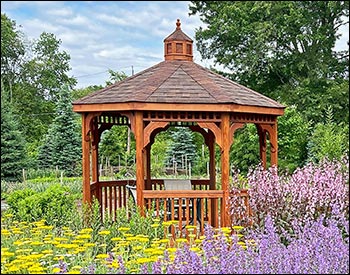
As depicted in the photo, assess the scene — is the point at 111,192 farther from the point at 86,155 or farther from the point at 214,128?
the point at 214,128

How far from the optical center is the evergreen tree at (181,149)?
71.7 ft

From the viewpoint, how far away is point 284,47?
2138cm

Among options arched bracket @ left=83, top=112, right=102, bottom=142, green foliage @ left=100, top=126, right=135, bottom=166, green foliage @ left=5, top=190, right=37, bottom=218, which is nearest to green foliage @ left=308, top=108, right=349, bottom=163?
arched bracket @ left=83, top=112, right=102, bottom=142

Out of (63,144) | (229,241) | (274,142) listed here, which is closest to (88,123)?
(274,142)

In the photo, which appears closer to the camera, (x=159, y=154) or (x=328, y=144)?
(x=328, y=144)

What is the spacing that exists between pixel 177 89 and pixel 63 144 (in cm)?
1446

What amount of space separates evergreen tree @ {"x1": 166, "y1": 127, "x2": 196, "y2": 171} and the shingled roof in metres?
12.7

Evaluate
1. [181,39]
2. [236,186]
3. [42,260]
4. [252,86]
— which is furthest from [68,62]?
[42,260]

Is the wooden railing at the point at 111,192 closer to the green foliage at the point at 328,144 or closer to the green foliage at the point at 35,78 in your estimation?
the green foliage at the point at 328,144

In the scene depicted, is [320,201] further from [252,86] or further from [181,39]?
[252,86]

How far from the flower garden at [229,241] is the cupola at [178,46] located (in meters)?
2.47

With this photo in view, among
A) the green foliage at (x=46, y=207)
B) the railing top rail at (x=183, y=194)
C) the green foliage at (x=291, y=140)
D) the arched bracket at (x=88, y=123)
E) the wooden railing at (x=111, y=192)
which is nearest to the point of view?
the railing top rail at (x=183, y=194)

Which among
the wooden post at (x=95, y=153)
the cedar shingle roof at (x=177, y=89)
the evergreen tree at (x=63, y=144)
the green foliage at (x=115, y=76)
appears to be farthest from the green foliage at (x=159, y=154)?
the cedar shingle roof at (x=177, y=89)

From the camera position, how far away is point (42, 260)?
5062mm
